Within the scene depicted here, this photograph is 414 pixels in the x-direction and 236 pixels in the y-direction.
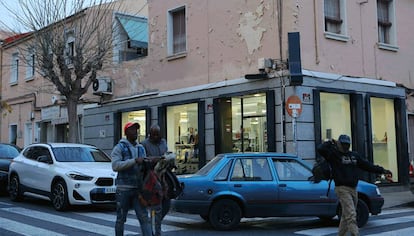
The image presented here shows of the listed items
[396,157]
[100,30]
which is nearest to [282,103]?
[396,157]

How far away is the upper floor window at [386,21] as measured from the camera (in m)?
16.5

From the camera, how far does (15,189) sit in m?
13.1

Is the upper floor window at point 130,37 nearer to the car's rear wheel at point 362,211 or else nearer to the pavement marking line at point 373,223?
the pavement marking line at point 373,223

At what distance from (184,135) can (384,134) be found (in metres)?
6.79

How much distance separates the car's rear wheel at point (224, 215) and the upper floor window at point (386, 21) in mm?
10176

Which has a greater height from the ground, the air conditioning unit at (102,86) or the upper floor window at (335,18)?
the upper floor window at (335,18)

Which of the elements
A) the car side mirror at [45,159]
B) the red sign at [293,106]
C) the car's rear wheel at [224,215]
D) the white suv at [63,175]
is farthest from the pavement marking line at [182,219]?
the red sign at [293,106]

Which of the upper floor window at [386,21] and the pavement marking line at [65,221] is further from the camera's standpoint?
the upper floor window at [386,21]

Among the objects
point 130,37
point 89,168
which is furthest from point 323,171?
point 130,37

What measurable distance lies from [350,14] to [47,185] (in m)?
10.3

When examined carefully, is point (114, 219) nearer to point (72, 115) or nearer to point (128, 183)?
point (128, 183)

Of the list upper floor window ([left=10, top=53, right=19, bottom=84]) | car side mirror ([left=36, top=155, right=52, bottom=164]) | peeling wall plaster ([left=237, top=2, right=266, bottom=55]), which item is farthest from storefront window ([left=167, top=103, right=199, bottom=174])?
upper floor window ([left=10, top=53, right=19, bottom=84])

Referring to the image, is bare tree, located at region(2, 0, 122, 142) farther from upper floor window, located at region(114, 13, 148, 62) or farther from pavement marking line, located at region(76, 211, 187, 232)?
pavement marking line, located at region(76, 211, 187, 232)

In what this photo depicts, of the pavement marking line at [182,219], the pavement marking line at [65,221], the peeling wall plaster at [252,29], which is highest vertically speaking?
the peeling wall plaster at [252,29]
